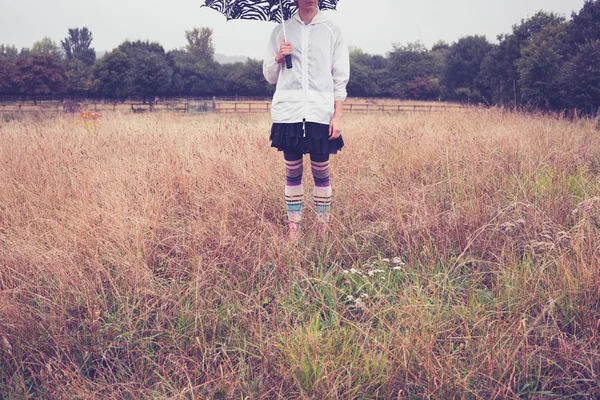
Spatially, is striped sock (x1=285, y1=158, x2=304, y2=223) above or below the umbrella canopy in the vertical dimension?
below

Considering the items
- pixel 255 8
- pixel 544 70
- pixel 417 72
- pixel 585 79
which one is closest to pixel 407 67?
pixel 417 72

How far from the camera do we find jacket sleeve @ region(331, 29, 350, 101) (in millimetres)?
3059

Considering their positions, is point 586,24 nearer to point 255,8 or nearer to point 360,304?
point 255,8

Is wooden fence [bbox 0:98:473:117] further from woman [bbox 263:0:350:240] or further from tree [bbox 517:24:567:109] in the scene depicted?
woman [bbox 263:0:350:240]

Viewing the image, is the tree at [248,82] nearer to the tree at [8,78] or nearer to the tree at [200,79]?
the tree at [200,79]

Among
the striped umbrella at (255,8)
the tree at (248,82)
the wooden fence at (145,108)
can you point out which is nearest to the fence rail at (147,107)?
the wooden fence at (145,108)

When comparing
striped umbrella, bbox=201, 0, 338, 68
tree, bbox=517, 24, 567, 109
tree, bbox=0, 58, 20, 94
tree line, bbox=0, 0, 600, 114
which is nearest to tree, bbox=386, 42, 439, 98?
tree line, bbox=0, 0, 600, 114

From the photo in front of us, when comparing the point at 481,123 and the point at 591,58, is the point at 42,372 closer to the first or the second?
the point at 481,123

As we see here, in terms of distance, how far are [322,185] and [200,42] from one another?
7584cm

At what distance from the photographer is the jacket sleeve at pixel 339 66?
Result: 306cm

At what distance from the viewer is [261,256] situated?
2676 mm

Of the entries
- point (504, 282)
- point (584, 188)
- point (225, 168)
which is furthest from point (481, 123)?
point (504, 282)

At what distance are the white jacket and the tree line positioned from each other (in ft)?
32.1

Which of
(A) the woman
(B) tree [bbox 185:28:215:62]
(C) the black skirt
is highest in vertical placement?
(B) tree [bbox 185:28:215:62]
